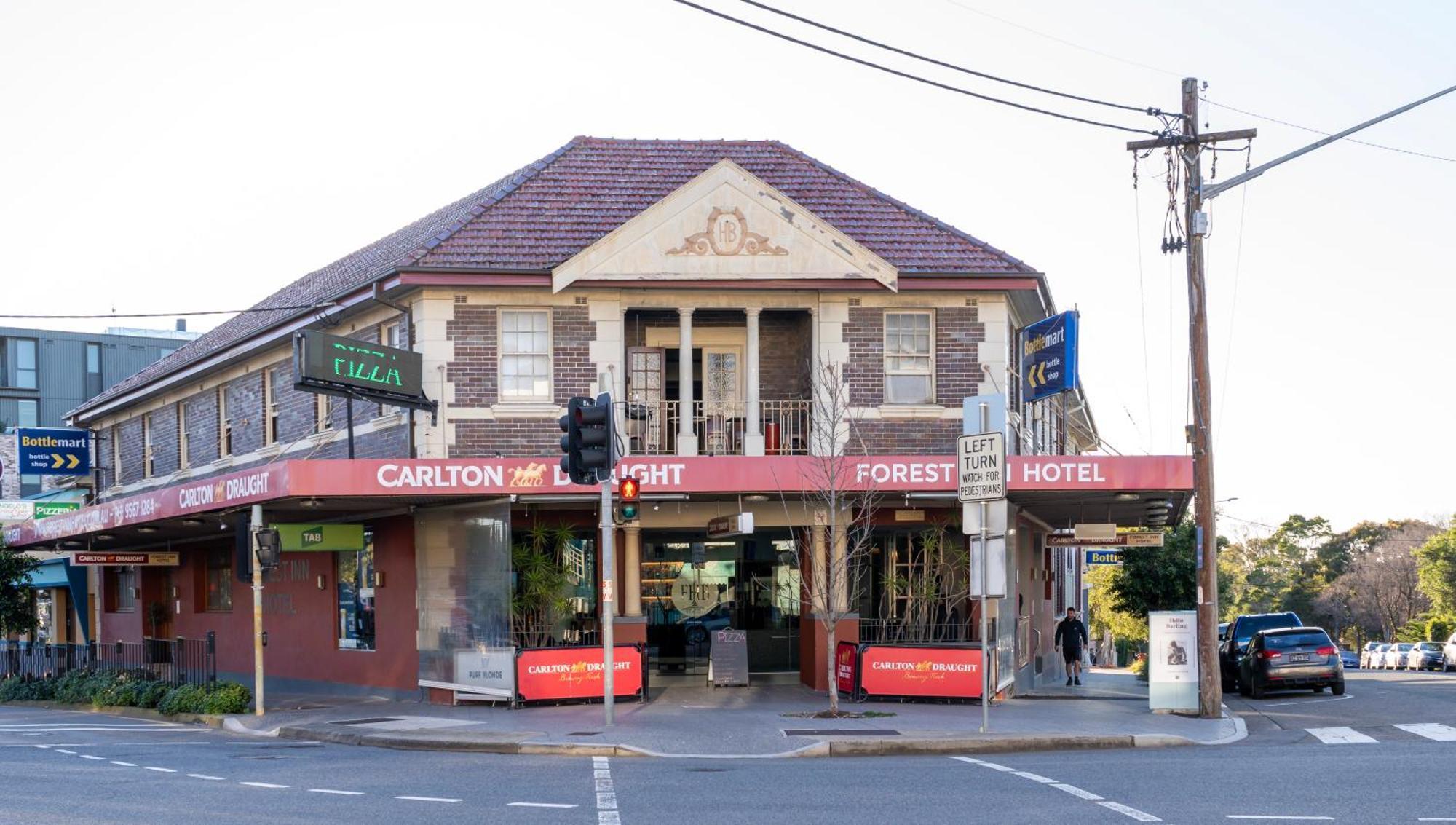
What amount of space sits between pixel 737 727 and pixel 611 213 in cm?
948

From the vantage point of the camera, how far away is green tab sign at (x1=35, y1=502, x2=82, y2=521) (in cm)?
3509

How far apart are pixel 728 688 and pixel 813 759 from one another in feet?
25.2

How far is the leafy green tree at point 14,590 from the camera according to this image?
115ft

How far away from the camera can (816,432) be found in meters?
23.3

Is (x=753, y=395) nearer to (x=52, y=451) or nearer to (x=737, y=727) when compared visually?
(x=737, y=727)

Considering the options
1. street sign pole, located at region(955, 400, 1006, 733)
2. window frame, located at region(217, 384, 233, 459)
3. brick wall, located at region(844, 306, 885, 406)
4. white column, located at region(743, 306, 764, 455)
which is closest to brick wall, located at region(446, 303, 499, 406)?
white column, located at region(743, 306, 764, 455)

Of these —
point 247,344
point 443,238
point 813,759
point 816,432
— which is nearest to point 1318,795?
point 813,759

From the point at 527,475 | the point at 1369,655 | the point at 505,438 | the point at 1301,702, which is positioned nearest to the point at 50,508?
the point at 505,438

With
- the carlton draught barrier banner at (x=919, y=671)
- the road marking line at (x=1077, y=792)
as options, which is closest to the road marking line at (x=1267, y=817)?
the road marking line at (x=1077, y=792)

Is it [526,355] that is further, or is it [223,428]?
[223,428]

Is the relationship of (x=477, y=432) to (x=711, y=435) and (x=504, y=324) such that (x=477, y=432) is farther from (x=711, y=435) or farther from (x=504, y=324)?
(x=711, y=435)

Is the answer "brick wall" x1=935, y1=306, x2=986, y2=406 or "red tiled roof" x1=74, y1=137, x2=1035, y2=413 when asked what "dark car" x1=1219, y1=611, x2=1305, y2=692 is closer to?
"brick wall" x1=935, y1=306, x2=986, y2=406

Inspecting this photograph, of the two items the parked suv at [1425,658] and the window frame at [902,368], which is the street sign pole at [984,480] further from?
the parked suv at [1425,658]

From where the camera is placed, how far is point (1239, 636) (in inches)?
1151
